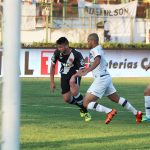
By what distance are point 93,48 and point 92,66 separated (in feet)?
1.30

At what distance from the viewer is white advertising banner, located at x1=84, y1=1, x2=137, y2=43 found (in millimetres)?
37375

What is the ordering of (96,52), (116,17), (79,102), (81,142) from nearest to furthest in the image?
(81,142) → (96,52) → (79,102) → (116,17)

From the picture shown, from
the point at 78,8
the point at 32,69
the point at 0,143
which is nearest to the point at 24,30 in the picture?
the point at 78,8

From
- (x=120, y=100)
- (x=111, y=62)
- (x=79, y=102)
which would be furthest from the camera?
(x=111, y=62)

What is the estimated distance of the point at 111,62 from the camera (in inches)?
1253

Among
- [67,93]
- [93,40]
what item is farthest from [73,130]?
[67,93]

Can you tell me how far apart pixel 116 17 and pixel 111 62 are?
20.3ft

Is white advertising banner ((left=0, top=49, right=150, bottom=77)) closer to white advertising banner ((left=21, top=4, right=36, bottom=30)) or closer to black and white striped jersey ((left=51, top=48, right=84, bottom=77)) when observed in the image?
white advertising banner ((left=21, top=4, right=36, bottom=30))

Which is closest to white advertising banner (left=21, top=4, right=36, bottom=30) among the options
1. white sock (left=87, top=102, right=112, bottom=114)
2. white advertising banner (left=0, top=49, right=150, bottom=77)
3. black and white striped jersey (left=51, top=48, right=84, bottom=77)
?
white advertising banner (left=0, top=49, right=150, bottom=77)

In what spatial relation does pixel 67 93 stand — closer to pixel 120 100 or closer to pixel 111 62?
pixel 120 100

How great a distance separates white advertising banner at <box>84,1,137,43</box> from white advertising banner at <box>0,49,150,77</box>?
15.8ft

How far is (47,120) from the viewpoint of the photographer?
41.7 ft

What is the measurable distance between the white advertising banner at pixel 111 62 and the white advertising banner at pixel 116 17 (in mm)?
4802

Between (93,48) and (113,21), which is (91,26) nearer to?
(113,21)
